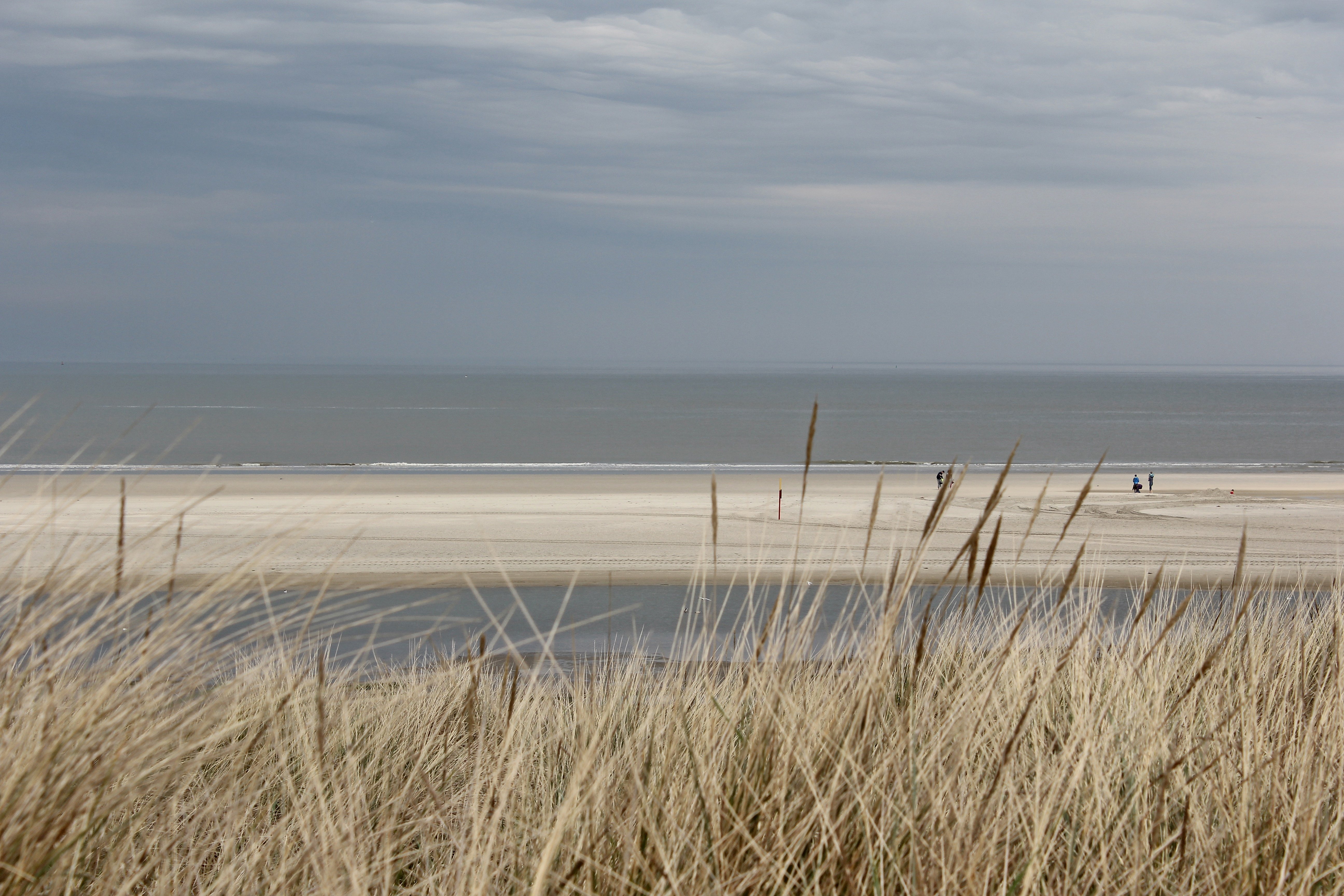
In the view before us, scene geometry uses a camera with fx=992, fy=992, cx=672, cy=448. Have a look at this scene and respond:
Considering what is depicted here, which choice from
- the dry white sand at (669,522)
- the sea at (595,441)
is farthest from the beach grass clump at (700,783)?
the dry white sand at (669,522)

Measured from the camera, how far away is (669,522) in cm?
1817

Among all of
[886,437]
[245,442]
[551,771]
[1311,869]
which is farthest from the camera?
[886,437]

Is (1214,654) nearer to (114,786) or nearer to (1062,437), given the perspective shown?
(114,786)

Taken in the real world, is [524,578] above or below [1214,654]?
below

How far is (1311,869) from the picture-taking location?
1.70m

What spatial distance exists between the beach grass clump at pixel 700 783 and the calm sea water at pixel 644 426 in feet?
1.65

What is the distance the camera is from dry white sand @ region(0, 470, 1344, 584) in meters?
12.9

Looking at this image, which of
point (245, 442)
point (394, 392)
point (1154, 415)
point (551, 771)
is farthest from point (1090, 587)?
point (394, 392)

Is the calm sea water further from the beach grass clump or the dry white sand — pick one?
the dry white sand

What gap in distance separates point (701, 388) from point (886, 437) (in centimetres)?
6991

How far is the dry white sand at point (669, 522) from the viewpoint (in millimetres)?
12867

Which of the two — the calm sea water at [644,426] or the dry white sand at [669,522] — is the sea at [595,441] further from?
the dry white sand at [669,522]

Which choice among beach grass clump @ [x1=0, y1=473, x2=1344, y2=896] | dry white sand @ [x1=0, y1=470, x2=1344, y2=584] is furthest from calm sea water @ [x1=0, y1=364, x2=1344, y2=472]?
dry white sand @ [x1=0, y1=470, x2=1344, y2=584]

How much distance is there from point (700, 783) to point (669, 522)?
16.4m
